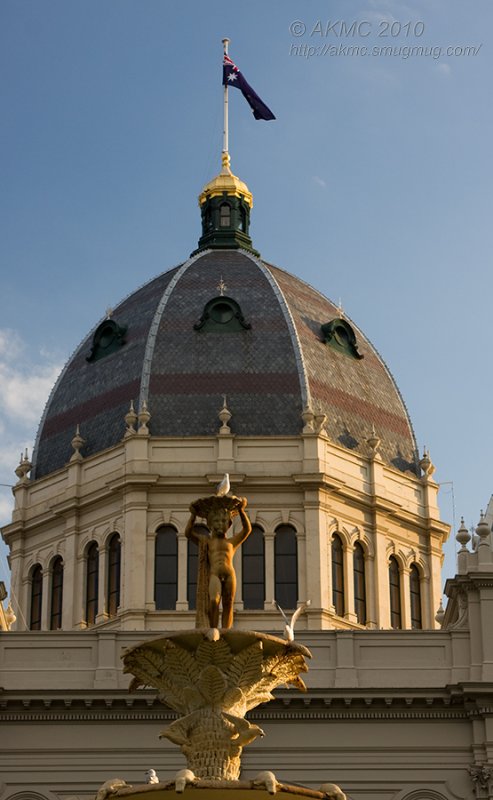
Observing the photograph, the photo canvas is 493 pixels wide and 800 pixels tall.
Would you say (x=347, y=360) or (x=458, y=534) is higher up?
(x=347, y=360)

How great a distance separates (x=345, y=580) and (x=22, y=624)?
11.5 metres

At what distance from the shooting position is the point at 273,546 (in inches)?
2763

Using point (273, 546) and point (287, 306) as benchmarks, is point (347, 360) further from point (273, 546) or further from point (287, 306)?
point (273, 546)

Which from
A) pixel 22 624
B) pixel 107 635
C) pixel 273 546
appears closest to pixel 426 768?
pixel 107 635

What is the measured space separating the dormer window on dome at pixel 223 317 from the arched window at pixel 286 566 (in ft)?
30.4

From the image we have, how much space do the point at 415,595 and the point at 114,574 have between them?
10935mm

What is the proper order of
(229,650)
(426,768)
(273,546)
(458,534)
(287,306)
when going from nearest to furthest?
(229,650)
(426,768)
(458,534)
(273,546)
(287,306)

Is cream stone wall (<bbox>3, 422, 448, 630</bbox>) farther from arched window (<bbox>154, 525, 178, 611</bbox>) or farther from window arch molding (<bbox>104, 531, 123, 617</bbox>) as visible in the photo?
arched window (<bbox>154, 525, 178, 611</bbox>)

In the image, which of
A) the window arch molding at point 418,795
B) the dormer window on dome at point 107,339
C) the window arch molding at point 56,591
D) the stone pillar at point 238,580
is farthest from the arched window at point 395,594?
the window arch molding at point 418,795

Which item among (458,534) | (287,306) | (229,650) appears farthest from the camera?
(287,306)

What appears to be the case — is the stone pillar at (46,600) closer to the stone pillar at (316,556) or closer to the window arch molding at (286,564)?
the window arch molding at (286,564)

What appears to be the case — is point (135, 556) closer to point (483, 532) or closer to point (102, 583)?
point (102, 583)

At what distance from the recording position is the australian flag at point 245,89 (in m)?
84.3

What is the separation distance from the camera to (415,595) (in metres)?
74.2
